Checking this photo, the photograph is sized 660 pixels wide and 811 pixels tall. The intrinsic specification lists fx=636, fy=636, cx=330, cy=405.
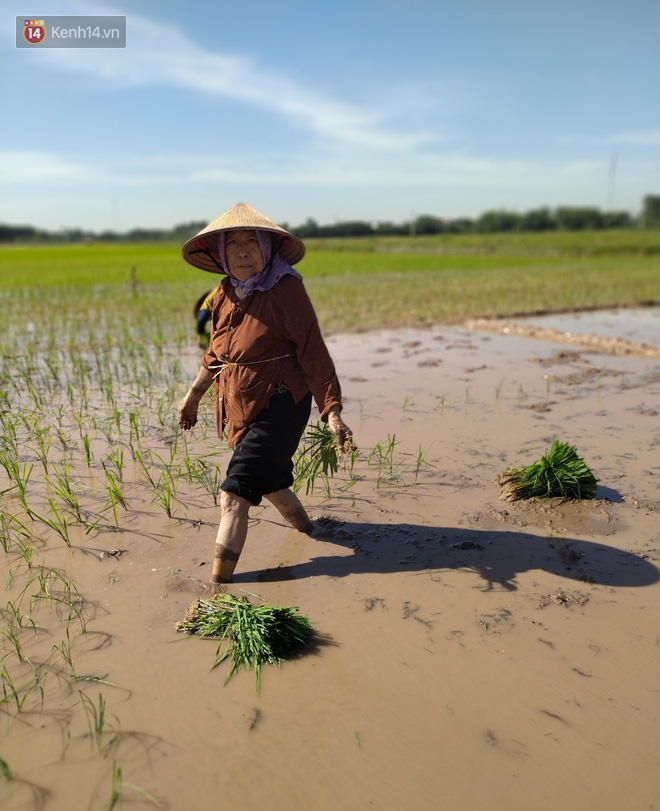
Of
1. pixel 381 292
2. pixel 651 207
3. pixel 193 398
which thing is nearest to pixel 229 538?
pixel 193 398

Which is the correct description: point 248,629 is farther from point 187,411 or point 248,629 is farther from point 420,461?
point 420,461

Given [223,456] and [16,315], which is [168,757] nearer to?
[223,456]

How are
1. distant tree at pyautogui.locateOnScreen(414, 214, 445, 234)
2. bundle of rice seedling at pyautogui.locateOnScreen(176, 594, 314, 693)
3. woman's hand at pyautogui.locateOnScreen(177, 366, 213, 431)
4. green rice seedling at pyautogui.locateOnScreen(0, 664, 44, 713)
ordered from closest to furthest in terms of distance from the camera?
green rice seedling at pyautogui.locateOnScreen(0, 664, 44, 713), bundle of rice seedling at pyautogui.locateOnScreen(176, 594, 314, 693), woman's hand at pyautogui.locateOnScreen(177, 366, 213, 431), distant tree at pyautogui.locateOnScreen(414, 214, 445, 234)

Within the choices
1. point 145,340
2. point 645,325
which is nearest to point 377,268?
point 645,325

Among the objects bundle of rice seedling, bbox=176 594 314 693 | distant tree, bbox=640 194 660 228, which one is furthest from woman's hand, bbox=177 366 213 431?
distant tree, bbox=640 194 660 228

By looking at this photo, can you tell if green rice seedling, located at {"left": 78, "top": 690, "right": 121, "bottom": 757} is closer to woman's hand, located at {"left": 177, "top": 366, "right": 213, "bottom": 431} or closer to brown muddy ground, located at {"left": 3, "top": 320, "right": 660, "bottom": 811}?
brown muddy ground, located at {"left": 3, "top": 320, "right": 660, "bottom": 811}

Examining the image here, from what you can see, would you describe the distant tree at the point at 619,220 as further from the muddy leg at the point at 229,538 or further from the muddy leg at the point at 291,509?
the muddy leg at the point at 229,538

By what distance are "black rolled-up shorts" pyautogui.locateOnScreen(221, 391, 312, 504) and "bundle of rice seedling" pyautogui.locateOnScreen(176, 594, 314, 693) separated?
42cm

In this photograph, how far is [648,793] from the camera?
1492 millimetres

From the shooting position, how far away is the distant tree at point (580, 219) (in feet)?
176

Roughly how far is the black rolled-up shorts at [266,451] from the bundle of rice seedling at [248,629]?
423mm

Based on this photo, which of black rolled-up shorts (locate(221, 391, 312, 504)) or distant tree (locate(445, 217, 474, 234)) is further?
distant tree (locate(445, 217, 474, 234))

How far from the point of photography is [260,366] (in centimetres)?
243

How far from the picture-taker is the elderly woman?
2.37 meters
